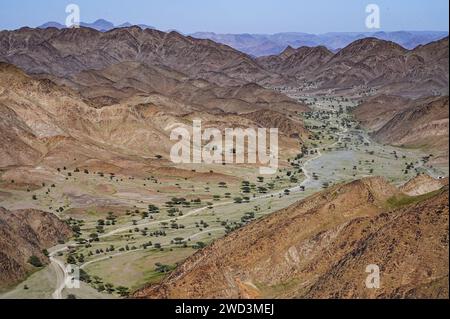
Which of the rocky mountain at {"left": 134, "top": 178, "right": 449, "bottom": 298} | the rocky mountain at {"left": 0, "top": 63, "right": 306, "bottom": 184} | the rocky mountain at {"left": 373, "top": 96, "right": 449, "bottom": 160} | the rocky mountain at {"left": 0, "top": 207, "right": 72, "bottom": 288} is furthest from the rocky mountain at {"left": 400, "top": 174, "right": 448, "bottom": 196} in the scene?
the rocky mountain at {"left": 373, "top": 96, "right": 449, "bottom": 160}

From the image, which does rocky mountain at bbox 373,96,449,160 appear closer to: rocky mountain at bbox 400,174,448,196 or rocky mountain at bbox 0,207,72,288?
rocky mountain at bbox 400,174,448,196

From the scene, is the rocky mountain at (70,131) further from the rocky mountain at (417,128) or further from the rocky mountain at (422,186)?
the rocky mountain at (422,186)

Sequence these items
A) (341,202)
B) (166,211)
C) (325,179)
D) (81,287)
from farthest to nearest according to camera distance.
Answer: (325,179) → (166,211) → (81,287) → (341,202)

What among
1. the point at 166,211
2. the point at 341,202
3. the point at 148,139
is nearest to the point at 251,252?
the point at 341,202

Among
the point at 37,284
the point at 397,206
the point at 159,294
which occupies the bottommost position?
Answer: the point at 37,284

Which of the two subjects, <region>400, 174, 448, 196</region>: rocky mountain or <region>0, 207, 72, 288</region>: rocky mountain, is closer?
<region>400, 174, 448, 196</region>: rocky mountain

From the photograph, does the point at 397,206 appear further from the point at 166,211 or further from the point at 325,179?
the point at 325,179
